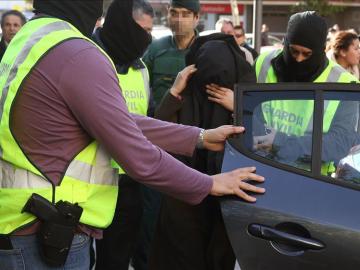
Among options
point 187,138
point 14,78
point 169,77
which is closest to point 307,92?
point 187,138

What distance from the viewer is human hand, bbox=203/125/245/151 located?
230 cm

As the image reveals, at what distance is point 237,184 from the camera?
2.11 m

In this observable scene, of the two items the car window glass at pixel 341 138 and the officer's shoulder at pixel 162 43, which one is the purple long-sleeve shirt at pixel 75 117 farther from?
the officer's shoulder at pixel 162 43

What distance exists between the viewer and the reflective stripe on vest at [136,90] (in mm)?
3481

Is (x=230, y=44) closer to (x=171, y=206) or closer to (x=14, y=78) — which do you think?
(x=171, y=206)

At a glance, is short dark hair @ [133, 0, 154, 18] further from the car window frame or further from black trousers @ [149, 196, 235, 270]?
the car window frame

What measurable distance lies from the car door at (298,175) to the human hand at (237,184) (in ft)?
0.11

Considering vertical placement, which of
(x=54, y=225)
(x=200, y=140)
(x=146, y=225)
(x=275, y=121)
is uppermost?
(x=275, y=121)

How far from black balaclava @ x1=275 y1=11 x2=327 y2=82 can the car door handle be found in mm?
1358

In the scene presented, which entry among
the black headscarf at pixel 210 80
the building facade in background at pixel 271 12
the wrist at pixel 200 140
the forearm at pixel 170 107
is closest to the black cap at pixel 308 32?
the black headscarf at pixel 210 80

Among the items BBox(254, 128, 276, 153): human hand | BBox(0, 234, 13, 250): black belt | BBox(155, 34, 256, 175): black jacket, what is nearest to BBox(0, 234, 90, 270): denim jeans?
BBox(0, 234, 13, 250): black belt

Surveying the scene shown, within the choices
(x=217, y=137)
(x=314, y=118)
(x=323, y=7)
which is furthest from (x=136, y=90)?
(x=323, y=7)

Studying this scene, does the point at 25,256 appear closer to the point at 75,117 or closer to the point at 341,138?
the point at 75,117

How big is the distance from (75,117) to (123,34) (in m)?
1.59
